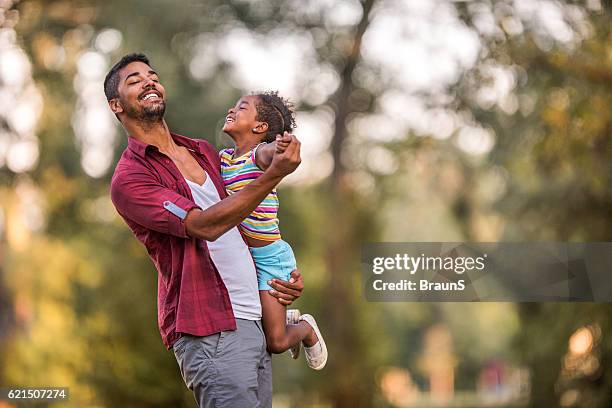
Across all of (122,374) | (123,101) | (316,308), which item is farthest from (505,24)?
(123,101)

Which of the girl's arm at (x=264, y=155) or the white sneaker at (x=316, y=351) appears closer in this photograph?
the girl's arm at (x=264, y=155)

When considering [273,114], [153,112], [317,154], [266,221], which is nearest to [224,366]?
[266,221]

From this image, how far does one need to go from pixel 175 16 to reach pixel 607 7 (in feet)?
14.9

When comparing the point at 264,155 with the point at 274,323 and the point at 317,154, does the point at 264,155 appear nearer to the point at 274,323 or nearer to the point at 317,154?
the point at 274,323

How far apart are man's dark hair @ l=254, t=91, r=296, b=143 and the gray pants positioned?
0.66 m

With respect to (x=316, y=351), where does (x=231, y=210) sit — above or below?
above

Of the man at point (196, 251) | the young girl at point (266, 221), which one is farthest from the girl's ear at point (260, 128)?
the man at point (196, 251)

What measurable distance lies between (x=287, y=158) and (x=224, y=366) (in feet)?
1.86

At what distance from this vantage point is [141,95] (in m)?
2.63

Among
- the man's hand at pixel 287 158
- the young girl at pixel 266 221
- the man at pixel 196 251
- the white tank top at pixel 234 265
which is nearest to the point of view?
the man's hand at pixel 287 158

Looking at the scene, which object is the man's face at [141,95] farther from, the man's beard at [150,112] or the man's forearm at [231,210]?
the man's forearm at [231,210]

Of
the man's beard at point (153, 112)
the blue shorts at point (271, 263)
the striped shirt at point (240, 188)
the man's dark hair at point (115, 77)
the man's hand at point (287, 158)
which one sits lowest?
the blue shorts at point (271, 263)

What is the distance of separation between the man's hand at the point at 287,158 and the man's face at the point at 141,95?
504 millimetres

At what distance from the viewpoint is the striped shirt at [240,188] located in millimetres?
2639
